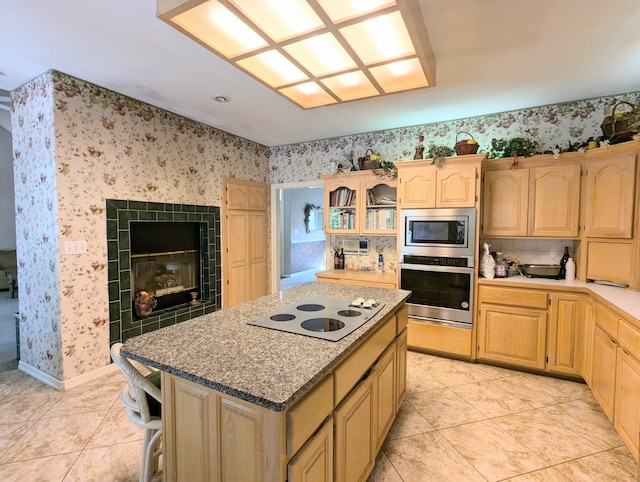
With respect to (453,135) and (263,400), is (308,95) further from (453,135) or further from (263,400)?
(453,135)

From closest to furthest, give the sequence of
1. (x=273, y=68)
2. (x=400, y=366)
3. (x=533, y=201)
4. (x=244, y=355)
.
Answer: (x=244, y=355) → (x=273, y=68) → (x=400, y=366) → (x=533, y=201)

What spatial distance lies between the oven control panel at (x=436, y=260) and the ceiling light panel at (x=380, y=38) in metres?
2.08

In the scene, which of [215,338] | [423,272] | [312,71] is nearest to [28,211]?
[215,338]

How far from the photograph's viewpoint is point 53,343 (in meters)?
2.68

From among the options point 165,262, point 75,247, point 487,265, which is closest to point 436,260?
point 487,265

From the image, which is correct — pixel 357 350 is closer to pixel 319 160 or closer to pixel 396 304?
pixel 396 304

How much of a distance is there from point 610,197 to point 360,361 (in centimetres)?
266

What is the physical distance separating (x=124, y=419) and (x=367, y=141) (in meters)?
3.80

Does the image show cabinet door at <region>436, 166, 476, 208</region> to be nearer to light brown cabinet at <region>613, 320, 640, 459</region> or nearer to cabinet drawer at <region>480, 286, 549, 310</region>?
cabinet drawer at <region>480, 286, 549, 310</region>

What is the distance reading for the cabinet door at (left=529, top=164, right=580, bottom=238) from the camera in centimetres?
288

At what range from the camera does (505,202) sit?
3139mm

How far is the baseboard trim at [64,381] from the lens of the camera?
2.67 meters

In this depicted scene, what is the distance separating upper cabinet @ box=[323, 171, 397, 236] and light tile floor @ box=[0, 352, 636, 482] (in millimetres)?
1778

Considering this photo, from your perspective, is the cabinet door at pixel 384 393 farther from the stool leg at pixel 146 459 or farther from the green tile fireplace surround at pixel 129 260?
the green tile fireplace surround at pixel 129 260
